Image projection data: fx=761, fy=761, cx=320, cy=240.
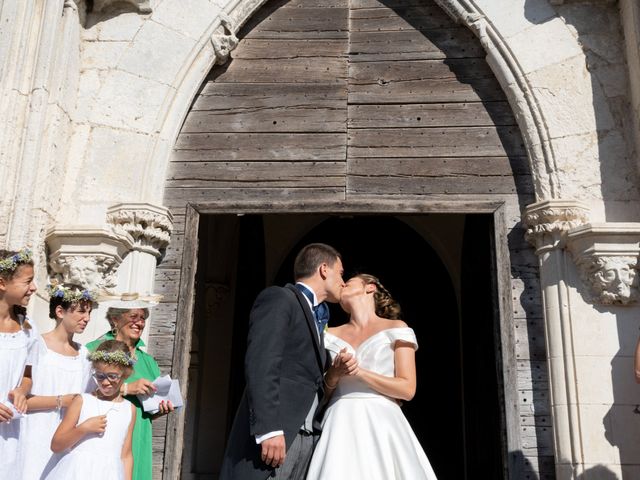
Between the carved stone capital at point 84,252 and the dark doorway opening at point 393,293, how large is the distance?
11.6 feet

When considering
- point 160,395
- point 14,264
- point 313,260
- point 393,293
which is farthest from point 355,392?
point 393,293

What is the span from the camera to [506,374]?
4586mm

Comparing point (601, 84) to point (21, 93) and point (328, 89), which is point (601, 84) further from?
point (21, 93)

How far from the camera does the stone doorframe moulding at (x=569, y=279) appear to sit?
14.2ft

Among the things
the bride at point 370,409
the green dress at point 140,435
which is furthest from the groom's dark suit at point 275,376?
the green dress at point 140,435

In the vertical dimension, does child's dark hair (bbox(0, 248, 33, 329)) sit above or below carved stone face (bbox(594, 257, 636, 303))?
below

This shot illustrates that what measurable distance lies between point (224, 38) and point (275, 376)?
315cm

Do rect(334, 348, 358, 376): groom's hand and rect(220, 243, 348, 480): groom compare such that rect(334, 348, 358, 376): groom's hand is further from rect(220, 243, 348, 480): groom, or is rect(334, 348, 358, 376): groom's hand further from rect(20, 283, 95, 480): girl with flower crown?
rect(20, 283, 95, 480): girl with flower crown

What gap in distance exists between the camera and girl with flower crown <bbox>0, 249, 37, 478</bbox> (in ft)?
11.0

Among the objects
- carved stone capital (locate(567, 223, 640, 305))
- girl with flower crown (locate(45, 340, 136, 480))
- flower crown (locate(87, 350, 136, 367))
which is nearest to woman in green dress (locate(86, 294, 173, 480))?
girl with flower crown (locate(45, 340, 136, 480))

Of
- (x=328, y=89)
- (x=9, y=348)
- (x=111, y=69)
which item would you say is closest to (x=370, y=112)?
(x=328, y=89)

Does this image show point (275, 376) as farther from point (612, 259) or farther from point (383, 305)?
point (612, 259)

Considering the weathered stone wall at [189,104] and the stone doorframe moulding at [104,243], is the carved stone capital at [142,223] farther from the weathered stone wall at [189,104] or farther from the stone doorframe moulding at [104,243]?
the weathered stone wall at [189,104]

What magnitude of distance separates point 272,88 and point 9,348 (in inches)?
111
